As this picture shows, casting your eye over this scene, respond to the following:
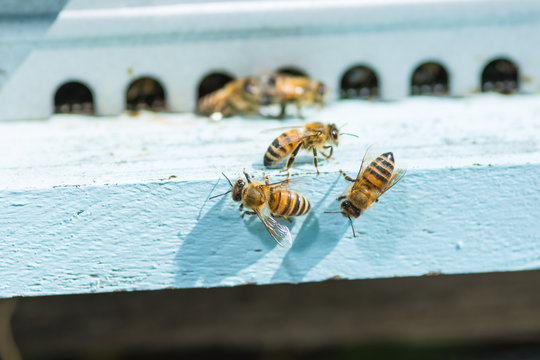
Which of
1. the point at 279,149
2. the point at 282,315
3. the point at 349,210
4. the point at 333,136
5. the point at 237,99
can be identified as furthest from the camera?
the point at 282,315

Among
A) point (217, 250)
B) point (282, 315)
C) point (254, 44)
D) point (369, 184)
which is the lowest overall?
point (282, 315)

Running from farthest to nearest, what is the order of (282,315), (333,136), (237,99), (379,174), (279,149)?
(282,315) < (237,99) < (333,136) < (279,149) < (379,174)

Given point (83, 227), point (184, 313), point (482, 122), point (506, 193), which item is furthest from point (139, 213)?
point (184, 313)

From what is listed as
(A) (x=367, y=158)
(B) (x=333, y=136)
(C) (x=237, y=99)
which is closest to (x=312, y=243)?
(A) (x=367, y=158)

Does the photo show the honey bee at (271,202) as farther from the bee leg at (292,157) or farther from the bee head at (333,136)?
the bee head at (333,136)

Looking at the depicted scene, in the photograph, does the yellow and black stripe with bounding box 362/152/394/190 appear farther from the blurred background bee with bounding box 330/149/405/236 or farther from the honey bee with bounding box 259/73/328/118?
the honey bee with bounding box 259/73/328/118

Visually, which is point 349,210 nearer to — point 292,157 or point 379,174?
point 379,174

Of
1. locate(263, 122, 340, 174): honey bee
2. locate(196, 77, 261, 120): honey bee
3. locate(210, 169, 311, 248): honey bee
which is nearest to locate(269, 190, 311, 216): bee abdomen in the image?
locate(210, 169, 311, 248): honey bee
